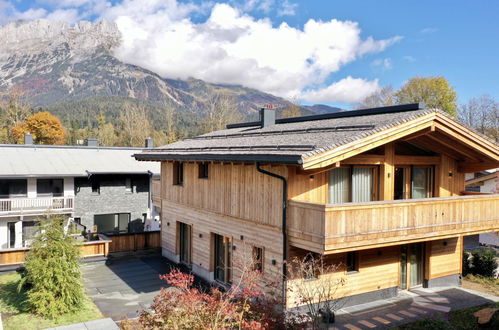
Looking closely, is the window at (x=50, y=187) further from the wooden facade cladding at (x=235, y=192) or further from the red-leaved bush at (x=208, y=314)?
the red-leaved bush at (x=208, y=314)

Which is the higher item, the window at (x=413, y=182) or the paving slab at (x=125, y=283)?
the window at (x=413, y=182)

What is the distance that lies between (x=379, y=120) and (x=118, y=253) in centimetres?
1536

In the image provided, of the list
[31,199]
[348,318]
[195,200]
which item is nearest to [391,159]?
[348,318]

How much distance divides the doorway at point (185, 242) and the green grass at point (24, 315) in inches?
220

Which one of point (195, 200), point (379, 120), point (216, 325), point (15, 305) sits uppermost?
point (379, 120)

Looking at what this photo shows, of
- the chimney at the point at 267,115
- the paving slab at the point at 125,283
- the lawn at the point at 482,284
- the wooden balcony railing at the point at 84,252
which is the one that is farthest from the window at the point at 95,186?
the lawn at the point at 482,284

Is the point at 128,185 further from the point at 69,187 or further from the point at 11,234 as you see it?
the point at 11,234

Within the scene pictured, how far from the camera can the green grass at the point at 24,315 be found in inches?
522

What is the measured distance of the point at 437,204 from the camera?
46.1ft

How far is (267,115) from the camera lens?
2002 centimetres

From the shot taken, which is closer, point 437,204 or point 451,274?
point 437,204

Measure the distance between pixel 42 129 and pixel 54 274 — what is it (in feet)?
199

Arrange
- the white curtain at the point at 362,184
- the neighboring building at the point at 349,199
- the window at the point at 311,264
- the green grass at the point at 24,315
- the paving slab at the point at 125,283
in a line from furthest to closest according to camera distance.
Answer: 1. the paving slab at the point at 125,283
2. the white curtain at the point at 362,184
3. the window at the point at 311,264
4. the green grass at the point at 24,315
5. the neighboring building at the point at 349,199

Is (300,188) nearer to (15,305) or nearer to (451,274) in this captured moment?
(451,274)
